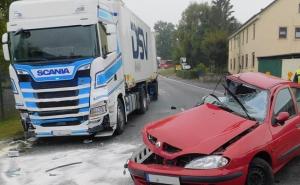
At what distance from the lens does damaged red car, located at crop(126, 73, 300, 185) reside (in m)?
5.06

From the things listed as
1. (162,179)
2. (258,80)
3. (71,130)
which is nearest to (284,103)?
(258,80)

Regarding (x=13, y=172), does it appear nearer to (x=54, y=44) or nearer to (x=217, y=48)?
(x=54, y=44)

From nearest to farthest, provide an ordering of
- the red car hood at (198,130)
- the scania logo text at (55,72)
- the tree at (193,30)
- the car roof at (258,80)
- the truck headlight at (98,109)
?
the red car hood at (198,130)
the car roof at (258,80)
the scania logo text at (55,72)
the truck headlight at (98,109)
the tree at (193,30)

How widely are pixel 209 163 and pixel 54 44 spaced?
20.1 feet

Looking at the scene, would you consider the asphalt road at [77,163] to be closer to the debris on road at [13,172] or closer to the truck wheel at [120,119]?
the debris on road at [13,172]

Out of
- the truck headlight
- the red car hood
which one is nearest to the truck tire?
the truck headlight

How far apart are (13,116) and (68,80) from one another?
8013 millimetres

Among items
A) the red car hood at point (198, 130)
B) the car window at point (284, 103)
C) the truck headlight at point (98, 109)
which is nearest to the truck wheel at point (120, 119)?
the truck headlight at point (98, 109)

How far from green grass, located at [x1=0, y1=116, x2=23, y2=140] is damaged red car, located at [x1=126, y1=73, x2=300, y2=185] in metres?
6.74

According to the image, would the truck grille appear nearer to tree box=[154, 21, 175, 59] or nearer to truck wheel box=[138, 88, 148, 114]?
truck wheel box=[138, 88, 148, 114]

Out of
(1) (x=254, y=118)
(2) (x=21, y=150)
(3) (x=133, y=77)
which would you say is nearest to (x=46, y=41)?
(2) (x=21, y=150)

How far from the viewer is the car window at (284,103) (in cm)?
651

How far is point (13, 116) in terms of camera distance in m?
→ 16.9

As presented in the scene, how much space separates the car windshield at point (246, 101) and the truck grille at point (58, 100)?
3.62 m
